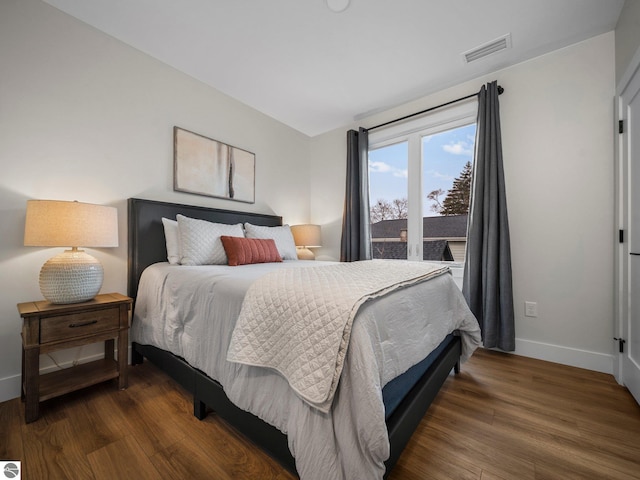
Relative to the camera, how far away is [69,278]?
1597 mm

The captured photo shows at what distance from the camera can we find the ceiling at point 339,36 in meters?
1.87

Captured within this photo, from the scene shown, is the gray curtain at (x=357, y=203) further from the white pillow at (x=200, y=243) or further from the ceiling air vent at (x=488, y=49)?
the white pillow at (x=200, y=243)

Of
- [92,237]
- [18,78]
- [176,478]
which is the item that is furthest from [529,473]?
[18,78]

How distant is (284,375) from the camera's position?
0.96 metres

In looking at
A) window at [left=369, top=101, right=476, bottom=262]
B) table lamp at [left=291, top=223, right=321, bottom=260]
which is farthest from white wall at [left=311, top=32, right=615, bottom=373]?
table lamp at [left=291, top=223, right=321, bottom=260]

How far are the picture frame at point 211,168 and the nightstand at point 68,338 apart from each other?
123 cm

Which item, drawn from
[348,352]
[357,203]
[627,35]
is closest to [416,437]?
[348,352]

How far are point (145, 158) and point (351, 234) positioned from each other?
228 centimetres

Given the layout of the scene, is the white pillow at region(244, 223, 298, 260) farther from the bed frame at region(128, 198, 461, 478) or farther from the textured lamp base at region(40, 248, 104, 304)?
the textured lamp base at region(40, 248, 104, 304)

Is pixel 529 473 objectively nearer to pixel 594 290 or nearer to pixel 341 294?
pixel 341 294

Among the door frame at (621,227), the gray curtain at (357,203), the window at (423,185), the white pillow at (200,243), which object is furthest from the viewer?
the gray curtain at (357,203)

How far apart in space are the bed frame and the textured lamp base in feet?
1.46

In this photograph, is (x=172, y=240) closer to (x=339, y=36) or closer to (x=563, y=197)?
(x=339, y=36)

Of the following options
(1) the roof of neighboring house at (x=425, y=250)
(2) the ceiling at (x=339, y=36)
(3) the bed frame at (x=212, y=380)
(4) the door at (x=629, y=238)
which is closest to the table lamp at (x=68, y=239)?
(3) the bed frame at (x=212, y=380)
